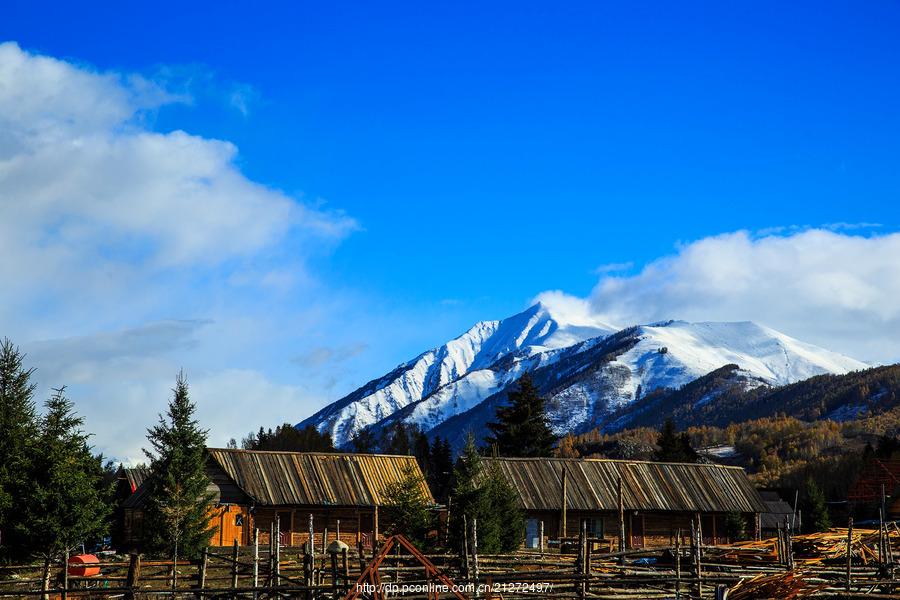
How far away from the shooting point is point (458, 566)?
2992 centimetres

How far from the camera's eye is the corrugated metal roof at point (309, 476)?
4856 centimetres

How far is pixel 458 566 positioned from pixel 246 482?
825 inches

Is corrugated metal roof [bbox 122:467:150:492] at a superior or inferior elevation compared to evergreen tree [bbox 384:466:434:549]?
superior

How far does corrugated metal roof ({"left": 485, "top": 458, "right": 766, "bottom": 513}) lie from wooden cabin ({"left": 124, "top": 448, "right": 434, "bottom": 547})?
20.7 feet

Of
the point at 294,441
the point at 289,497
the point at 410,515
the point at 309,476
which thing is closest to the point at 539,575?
the point at 410,515

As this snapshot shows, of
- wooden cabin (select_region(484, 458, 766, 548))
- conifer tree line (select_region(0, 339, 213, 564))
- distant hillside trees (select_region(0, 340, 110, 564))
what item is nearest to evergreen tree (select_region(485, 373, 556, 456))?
wooden cabin (select_region(484, 458, 766, 548))

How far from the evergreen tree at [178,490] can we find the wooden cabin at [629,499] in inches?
570

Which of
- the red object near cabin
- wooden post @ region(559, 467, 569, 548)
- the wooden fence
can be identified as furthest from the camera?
wooden post @ region(559, 467, 569, 548)

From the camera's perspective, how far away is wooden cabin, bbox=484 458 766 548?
5191 cm

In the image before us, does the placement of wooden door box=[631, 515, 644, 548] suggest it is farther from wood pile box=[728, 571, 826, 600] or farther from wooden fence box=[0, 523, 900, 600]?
wood pile box=[728, 571, 826, 600]

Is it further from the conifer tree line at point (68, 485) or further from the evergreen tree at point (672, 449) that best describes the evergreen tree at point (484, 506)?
the evergreen tree at point (672, 449)

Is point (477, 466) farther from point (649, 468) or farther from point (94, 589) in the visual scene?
point (649, 468)

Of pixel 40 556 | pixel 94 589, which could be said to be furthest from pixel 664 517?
pixel 94 589

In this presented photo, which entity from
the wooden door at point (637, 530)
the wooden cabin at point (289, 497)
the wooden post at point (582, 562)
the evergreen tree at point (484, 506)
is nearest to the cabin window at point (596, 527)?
the wooden door at point (637, 530)
